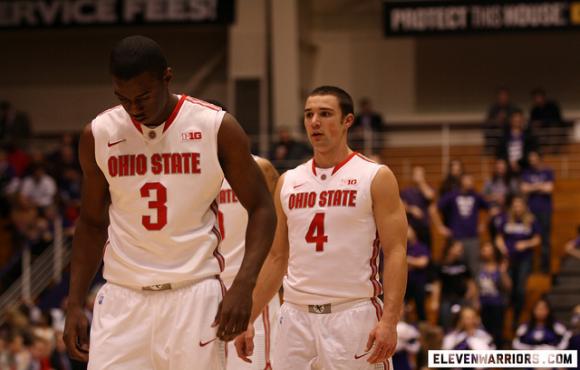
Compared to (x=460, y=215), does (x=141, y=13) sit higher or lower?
higher

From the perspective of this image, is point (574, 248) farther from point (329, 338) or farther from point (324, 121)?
point (329, 338)

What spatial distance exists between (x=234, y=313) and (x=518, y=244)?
42.2 feet

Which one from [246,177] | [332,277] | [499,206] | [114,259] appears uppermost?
[246,177]

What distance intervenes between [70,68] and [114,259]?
2295 cm

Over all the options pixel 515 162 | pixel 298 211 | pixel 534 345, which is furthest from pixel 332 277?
pixel 515 162

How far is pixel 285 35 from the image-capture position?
81.1ft

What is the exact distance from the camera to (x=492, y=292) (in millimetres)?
16031

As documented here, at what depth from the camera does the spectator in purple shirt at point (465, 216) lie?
1756cm

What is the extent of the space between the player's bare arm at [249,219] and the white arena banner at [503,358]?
3.50 m

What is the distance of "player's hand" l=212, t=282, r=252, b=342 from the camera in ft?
16.3

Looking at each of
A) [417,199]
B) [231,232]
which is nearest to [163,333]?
[231,232]

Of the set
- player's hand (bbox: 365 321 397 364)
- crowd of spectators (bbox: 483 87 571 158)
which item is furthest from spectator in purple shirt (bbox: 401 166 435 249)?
player's hand (bbox: 365 321 397 364)

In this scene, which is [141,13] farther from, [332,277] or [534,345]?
[332,277]

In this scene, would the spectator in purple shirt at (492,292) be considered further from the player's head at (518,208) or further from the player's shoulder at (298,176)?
the player's shoulder at (298,176)
